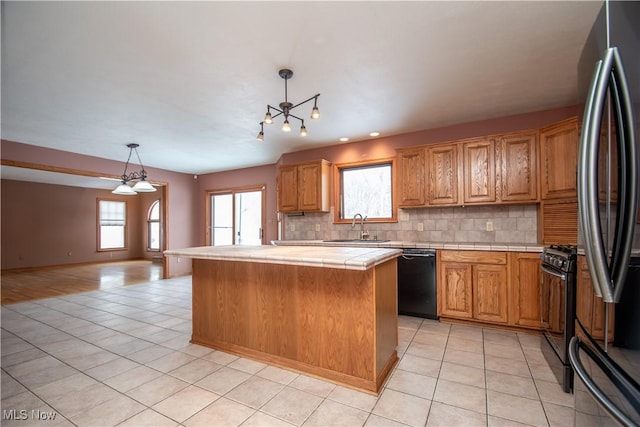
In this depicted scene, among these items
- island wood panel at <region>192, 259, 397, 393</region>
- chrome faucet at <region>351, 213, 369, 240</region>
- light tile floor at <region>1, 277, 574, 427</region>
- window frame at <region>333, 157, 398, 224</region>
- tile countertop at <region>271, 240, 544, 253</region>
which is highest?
window frame at <region>333, 157, 398, 224</region>

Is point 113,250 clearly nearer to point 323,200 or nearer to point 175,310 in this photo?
point 175,310

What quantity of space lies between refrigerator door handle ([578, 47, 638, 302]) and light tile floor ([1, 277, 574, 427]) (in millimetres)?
1337

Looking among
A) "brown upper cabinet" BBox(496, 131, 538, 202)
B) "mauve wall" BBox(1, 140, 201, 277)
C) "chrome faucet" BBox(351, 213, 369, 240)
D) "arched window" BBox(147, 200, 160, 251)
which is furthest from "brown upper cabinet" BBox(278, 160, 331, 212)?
"arched window" BBox(147, 200, 160, 251)

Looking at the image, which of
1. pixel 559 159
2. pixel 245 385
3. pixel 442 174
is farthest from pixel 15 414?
pixel 559 159

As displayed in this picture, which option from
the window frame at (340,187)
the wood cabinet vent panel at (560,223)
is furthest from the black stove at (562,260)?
the window frame at (340,187)

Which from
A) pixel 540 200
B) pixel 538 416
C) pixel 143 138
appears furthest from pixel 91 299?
pixel 540 200

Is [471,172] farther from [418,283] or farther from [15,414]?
[15,414]

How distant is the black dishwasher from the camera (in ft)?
11.2

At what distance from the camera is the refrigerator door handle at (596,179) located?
0.80 metres

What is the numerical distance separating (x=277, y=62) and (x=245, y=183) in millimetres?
4515

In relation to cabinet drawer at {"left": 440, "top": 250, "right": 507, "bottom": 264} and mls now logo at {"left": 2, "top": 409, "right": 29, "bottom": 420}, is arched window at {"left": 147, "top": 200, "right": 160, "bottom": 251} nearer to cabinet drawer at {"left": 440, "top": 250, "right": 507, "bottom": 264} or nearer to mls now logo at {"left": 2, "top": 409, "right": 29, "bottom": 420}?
mls now logo at {"left": 2, "top": 409, "right": 29, "bottom": 420}

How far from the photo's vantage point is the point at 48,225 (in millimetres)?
8461

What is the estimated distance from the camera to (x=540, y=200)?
3.26m

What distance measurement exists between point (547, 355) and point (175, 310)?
4205 millimetres
